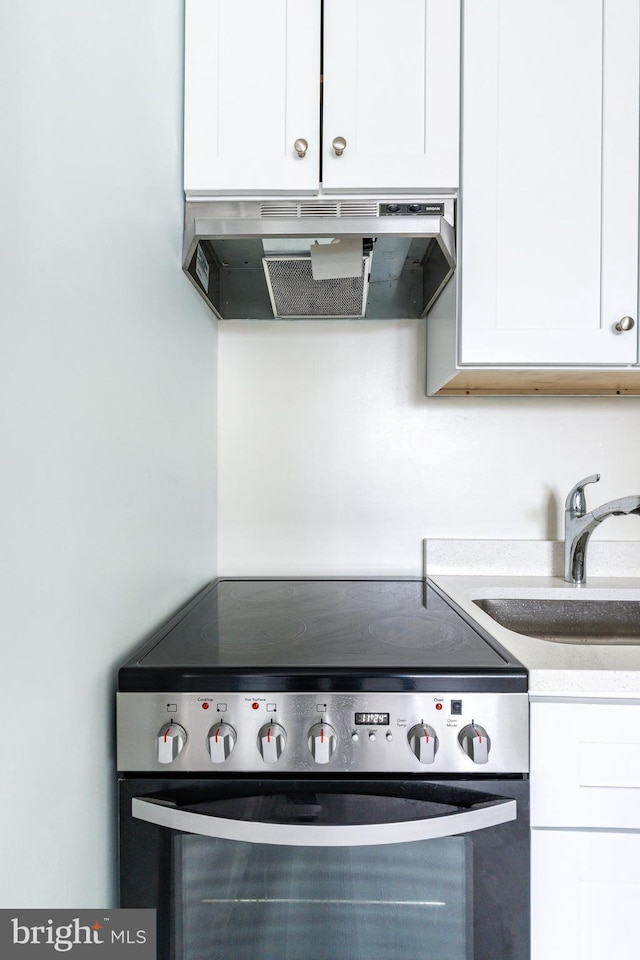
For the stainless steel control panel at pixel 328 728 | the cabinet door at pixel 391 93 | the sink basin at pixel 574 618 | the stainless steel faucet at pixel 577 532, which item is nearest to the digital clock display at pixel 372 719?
the stainless steel control panel at pixel 328 728

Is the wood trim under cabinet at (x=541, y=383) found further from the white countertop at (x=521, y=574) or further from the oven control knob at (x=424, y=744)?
the oven control knob at (x=424, y=744)

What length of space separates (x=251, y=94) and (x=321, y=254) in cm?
35

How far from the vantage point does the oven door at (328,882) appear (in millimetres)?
718

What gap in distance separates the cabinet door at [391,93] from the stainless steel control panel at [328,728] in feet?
3.25

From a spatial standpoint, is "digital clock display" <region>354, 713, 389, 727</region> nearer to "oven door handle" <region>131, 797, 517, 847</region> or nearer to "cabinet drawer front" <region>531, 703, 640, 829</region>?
"oven door handle" <region>131, 797, 517, 847</region>

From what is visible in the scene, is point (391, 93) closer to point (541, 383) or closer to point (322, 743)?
point (541, 383)

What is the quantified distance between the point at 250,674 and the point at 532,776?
1.43 ft

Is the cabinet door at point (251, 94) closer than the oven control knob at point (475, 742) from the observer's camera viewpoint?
No

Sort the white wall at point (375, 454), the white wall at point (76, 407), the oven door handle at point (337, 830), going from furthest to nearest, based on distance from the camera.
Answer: the white wall at point (375, 454)
the oven door handle at point (337, 830)
the white wall at point (76, 407)

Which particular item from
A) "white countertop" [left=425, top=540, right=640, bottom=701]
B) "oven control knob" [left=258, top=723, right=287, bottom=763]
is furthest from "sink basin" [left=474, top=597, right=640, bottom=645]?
"oven control knob" [left=258, top=723, right=287, bottom=763]

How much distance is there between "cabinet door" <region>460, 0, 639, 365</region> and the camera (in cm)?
107

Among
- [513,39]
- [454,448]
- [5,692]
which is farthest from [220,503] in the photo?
[513,39]

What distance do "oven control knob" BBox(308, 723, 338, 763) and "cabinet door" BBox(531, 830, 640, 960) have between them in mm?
338

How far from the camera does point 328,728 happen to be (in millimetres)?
710
